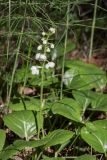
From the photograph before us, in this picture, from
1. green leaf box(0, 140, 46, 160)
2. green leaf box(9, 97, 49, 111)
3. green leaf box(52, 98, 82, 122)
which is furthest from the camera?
green leaf box(9, 97, 49, 111)

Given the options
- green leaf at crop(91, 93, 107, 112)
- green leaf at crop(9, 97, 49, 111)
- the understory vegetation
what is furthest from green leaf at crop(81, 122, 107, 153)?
green leaf at crop(9, 97, 49, 111)

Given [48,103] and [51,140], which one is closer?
[51,140]

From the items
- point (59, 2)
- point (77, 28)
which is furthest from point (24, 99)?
point (77, 28)

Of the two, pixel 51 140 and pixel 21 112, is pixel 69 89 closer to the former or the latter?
pixel 21 112

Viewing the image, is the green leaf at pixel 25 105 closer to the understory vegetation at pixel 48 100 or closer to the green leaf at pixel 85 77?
the understory vegetation at pixel 48 100

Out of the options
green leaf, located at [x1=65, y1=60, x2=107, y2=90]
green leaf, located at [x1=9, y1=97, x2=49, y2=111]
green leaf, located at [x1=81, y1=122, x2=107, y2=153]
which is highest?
green leaf, located at [x1=65, y1=60, x2=107, y2=90]

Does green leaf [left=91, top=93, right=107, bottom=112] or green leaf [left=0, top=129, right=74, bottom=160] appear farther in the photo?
green leaf [left=91, top=93, right=107, bottom=112]

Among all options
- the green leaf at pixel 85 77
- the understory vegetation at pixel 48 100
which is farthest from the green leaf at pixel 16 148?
the green leaf at pixel 85 77

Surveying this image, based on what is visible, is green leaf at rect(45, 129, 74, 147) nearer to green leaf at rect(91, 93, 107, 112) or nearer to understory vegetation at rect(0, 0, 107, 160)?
understory vegetation at rect(0, 0, 107, 160)

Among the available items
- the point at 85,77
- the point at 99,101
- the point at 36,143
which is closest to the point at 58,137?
the point at 36,143

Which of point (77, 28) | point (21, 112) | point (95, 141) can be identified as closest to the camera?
point (95, 141)
